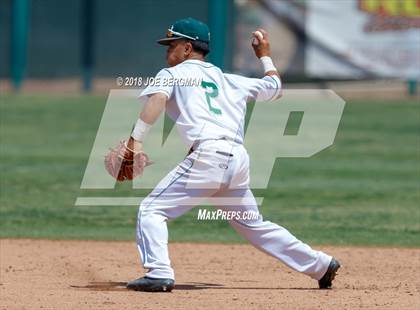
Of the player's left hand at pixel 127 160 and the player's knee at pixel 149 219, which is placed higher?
the player's left hand at pixel 127 160

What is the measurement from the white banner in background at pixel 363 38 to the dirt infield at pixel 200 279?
619 inches

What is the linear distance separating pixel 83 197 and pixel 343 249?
3.91 meters

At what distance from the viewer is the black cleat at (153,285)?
771 cm

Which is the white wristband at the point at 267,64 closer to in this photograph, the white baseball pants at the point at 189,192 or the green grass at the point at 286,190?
the white baseball pants at the point at 189,192

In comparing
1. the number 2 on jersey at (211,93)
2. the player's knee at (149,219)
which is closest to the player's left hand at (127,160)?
the player's knee at (149,219)

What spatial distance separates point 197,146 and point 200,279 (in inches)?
55.8

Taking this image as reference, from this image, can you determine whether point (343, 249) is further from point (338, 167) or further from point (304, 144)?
point (304, 144)

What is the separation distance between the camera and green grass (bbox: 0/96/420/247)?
37.5ft

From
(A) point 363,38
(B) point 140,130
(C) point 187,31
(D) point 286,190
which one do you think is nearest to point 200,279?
(B) point 140,130

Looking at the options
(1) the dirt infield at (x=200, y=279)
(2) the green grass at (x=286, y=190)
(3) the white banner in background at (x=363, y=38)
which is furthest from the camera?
(3) the white banner in background at (x=363, y=38)

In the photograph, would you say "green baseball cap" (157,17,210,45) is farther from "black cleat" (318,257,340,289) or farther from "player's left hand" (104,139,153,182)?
"black cleat" (318,257,340,289)

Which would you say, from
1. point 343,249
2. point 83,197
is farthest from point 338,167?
point 343,249

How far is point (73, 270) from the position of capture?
904 cm

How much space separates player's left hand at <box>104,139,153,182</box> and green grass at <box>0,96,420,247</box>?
315 cm
